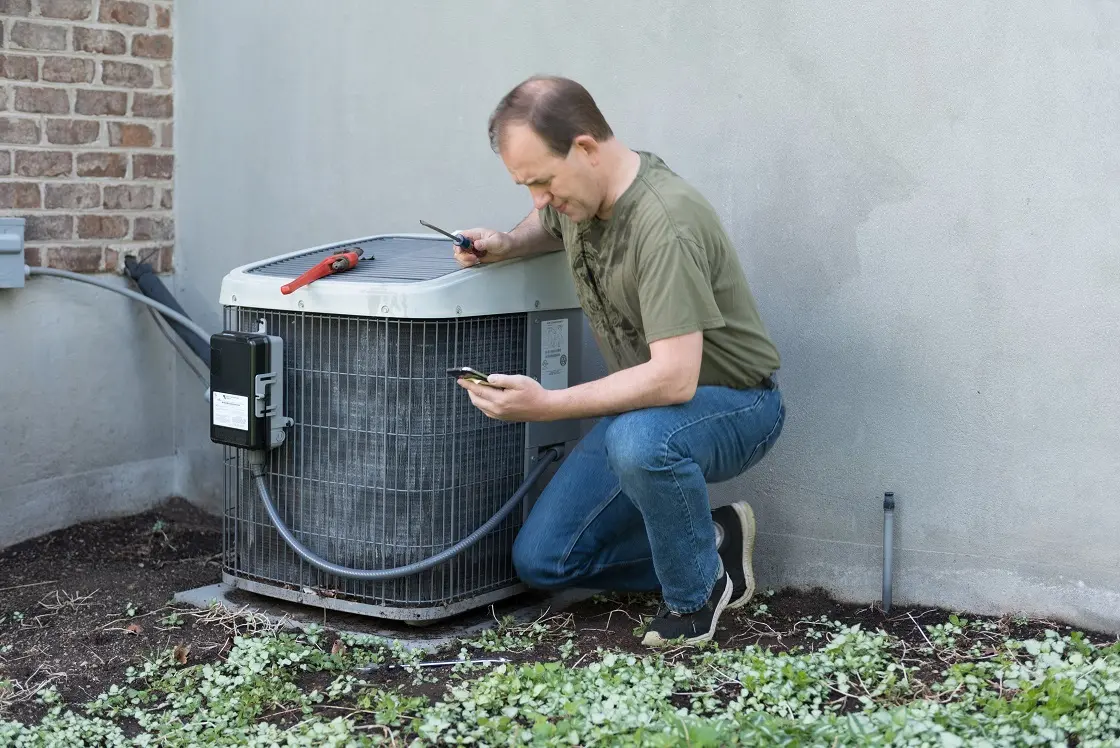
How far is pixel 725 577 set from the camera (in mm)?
2852

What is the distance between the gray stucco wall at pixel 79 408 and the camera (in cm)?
373

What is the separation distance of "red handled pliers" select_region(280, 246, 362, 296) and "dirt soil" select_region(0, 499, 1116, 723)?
854mm

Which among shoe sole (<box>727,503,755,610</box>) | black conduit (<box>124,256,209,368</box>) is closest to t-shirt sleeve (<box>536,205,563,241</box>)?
shoe sole (<box>727,503,755,610</box>)

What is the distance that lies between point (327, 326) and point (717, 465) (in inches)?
38.2

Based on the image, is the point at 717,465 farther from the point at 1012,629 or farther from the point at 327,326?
the point at 327,326

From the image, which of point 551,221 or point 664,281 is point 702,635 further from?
point 551,221

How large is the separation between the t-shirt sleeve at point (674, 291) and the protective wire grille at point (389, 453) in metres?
0.53

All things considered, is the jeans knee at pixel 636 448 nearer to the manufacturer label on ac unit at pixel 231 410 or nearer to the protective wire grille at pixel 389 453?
the protective wire grille at pixel 389 453

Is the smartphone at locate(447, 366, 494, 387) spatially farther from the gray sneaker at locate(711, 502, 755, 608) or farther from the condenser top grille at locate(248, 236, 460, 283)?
Result: the gray sneaker at locate(711, 502, 755, 608)

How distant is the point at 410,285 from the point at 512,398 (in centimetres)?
41

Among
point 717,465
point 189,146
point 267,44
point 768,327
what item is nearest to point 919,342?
point 768,327

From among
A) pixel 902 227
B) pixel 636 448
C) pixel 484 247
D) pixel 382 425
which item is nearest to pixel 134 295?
pixel 382 425

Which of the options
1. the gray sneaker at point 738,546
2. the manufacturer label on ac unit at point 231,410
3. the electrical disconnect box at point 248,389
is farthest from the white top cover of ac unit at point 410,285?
the gray sneaker at point 738,546

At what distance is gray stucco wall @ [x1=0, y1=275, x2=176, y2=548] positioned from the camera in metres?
3.73
